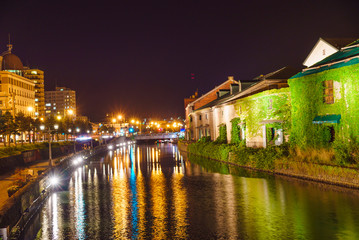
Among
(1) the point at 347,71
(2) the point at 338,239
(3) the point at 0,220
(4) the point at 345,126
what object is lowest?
(2) the point at 338,239

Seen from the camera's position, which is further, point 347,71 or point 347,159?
point 347,71

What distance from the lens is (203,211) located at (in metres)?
17.7

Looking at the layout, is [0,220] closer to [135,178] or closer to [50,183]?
[50,183]

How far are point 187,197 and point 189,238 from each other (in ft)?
27.2

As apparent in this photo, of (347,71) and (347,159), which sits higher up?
(347,71)

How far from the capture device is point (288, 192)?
2158cm

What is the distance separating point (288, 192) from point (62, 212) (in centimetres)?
1269

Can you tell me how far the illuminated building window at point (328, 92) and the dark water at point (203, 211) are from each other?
701 centimetres

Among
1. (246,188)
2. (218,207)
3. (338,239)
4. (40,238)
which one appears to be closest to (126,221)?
(40,238)

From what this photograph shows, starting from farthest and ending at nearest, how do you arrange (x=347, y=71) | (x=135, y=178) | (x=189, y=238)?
(x=135, y=178) → (x=347, y=71) → (x=189, y=238)

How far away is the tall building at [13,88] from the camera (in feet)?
334

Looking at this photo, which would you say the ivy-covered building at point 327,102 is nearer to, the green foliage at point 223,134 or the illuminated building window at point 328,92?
the illuminated building window at point 328,92

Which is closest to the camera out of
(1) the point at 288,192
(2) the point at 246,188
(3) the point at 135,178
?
(1) the point at 288,192

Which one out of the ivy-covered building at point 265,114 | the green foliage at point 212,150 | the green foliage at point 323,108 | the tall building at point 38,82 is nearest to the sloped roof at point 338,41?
the ivy-covered building at point 265,114
